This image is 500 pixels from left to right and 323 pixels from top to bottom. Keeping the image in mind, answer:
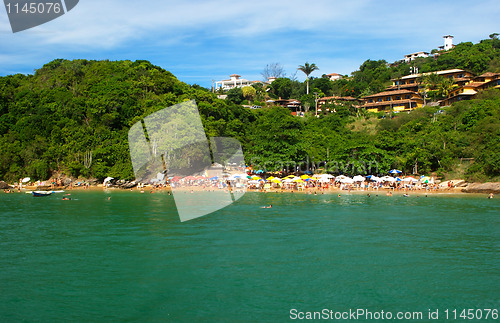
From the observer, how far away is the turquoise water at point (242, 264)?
12469mm

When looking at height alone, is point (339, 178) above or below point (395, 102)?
below

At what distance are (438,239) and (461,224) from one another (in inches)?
178

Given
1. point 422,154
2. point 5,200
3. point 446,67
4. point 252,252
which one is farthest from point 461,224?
point 446,67

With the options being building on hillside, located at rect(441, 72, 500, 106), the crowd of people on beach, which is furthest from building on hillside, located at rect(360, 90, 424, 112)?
the crowd of people on beach

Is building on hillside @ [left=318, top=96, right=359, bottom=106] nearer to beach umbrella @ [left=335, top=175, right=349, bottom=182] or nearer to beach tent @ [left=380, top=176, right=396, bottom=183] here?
beach umbrella @ [left=335, top=175, right=349, bottom=182]

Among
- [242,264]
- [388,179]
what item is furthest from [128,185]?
[242,264]

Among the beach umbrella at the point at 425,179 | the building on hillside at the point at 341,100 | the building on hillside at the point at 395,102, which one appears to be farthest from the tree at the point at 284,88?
the beach umbrella at the point at 425,179

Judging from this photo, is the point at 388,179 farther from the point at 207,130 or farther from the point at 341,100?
the point at 341,100

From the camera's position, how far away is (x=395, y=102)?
70.6 meters

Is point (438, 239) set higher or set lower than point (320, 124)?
lower

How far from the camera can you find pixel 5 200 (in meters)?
36.8

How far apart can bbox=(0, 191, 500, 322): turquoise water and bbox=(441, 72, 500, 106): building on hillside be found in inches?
1628

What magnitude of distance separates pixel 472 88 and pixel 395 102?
12.3 metres

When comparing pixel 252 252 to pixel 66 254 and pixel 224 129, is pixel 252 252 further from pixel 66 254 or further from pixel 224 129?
pixel 224 129
